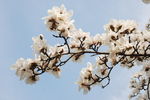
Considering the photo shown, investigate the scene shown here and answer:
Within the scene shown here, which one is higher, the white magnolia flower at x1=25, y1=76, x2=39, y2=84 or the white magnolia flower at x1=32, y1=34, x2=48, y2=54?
the white magnolia flower at x1=32, y1=34, x2=48, y2=54

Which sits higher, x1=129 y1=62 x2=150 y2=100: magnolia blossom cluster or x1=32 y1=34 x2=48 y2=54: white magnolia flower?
x1=32 y1=34 x2=48 y2=54: white magnolia flower

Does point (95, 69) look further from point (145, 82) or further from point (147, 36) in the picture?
point (145, 82)

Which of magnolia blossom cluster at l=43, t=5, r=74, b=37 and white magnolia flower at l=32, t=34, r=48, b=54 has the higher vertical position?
magnolia blossom cluster at l=43, t=5, r=74, b=37

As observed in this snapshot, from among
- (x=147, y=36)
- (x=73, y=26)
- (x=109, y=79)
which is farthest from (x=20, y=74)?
(x=147, y=36)

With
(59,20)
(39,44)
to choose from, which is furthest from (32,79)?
(59,20)

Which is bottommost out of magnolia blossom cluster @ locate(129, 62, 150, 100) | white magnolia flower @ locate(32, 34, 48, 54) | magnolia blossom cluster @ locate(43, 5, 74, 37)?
magnolia blossom cluster @ locate(129, 62, 150, 100)

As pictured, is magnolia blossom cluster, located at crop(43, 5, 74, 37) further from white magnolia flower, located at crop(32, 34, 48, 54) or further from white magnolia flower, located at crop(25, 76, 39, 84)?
white magnolia flower, located at crop(25, 76, 39, 84)

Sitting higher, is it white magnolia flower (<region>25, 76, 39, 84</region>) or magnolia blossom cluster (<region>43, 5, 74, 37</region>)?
magnolia blossom cluster (<region>43, 5, 74, 37</region>)

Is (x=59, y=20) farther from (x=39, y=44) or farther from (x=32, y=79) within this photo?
(x=32, y=79)

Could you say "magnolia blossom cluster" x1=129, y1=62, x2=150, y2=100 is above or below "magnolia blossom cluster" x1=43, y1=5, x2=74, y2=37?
below
